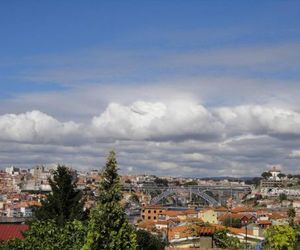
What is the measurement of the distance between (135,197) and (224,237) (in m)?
177

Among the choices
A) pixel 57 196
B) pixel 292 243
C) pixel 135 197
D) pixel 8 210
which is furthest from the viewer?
pixel 135 197

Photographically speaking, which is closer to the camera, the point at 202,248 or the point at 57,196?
the point at 202,248

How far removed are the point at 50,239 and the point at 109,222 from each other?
5.93 metres

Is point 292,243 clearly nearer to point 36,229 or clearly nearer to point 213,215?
point 36,229

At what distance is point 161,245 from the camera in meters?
34.2

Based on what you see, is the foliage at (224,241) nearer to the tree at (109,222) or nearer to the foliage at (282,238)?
the foliage at (282,238)

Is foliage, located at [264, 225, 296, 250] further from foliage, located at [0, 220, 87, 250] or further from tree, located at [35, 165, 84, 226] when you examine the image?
tree, located at [35, 165, 84, 226]

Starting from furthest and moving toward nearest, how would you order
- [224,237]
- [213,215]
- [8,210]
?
[8,210] < [213,215] < [224,237]

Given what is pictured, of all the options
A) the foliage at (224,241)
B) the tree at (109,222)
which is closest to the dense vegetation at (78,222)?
the tree at (109,222)

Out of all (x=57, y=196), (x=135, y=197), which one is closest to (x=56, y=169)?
(x=57, y=196)

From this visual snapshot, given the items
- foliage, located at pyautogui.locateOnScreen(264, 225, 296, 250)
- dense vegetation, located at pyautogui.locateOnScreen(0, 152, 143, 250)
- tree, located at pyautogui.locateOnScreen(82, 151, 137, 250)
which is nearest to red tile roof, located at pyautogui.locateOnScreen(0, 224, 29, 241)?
dense vegetation, located at pyautogui.locateOnScreen(0, 152, 143, 250)

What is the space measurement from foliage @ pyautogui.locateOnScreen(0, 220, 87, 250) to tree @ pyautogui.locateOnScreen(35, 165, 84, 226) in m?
7.81

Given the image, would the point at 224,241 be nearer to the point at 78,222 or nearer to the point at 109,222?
the point at 78,222

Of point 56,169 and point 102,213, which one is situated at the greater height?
point 56,169
